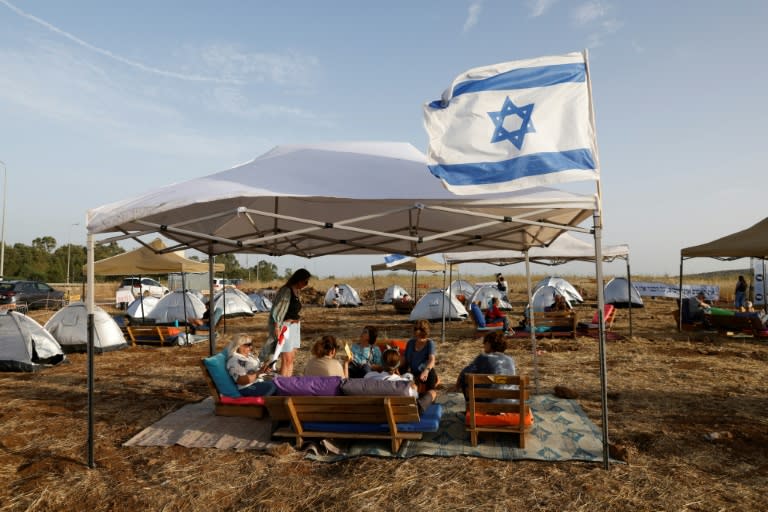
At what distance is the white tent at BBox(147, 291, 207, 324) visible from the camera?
20.3 metres

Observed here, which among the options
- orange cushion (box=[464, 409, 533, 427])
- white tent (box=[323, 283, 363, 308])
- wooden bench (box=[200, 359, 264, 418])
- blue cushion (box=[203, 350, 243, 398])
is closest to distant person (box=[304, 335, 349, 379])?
wooden bench (box=[200, 359, 264, 418])

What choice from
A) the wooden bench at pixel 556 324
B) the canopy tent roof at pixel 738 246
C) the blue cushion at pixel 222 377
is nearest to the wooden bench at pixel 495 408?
the blue cushion at pixel 222 377

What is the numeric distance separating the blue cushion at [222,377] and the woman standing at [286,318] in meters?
0.78

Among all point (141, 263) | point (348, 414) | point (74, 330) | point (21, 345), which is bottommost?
point (348, 414)

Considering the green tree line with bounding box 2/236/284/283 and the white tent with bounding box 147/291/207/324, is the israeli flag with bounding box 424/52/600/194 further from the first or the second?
the green tree line with bounding box 2/236/284/283

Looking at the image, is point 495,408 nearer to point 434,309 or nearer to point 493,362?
point 493,362

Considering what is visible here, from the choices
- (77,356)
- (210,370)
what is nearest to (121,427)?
(210,370)

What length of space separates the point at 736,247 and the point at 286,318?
13.7 m

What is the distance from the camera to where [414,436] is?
17.9ft

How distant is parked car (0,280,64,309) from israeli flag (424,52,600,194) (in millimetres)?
27335

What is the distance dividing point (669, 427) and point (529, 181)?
11.9 feet

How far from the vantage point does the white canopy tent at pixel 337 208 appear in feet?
18.5

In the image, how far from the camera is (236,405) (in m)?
Result: 6.72

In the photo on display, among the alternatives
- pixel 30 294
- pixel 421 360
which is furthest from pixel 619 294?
pixel 30 294
